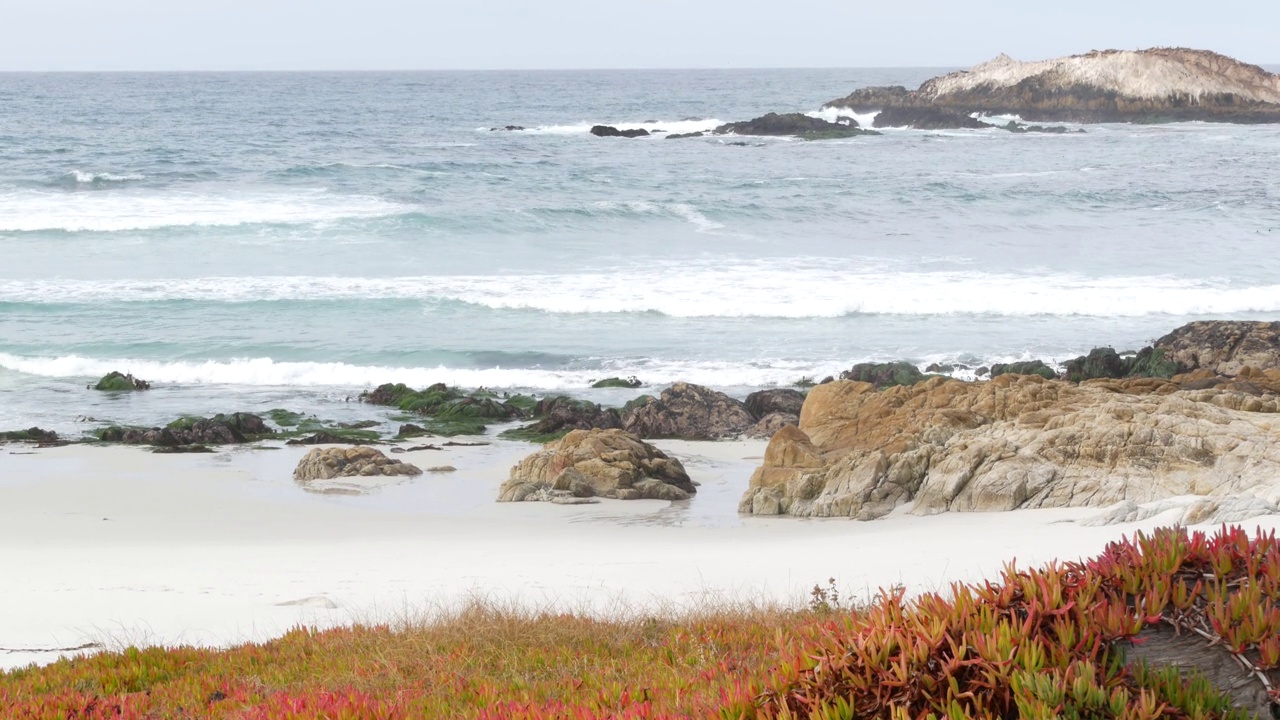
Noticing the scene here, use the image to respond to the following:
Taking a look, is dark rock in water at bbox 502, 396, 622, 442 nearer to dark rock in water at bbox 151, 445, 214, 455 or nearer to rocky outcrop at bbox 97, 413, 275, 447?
rocky outcrop at bbox 97, 413, 275, 447

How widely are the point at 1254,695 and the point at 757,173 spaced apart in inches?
1980

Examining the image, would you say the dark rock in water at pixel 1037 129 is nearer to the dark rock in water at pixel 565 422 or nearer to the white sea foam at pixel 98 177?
the white sea foam at pixel 98 177

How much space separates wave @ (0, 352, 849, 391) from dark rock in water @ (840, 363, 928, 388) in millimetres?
1329

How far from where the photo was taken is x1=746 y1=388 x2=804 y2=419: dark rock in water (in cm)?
1717

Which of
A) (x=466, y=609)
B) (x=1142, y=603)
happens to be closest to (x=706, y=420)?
(x=466, y=609)

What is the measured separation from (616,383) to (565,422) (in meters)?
3.14

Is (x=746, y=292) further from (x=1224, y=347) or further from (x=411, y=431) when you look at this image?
(x=411, y=431)

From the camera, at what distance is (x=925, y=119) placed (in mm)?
85250

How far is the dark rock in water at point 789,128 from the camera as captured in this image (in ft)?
240

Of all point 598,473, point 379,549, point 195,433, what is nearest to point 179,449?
point 195,433

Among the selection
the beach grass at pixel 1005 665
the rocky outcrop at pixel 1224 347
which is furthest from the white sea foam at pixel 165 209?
Result: the beach grass at pixel 1005 665

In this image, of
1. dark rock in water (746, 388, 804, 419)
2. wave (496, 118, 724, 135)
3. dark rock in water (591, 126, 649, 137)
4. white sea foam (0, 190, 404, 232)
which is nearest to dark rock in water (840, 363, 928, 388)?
dark rock in water (746, 388, 804, 419)

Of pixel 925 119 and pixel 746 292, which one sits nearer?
pixel 746 292

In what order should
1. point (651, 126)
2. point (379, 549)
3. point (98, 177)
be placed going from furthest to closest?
point (651, 126) < point (98, 177) < point (379, 549)
